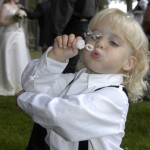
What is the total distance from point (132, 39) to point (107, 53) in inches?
7.4

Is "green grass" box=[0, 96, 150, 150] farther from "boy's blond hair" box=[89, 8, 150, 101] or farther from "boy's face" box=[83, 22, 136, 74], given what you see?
"boy's face" box=[83, 22, 136, 74]

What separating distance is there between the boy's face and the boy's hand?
0.06m

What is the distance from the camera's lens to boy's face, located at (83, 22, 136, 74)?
2193 millimetres

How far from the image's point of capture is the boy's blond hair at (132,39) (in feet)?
7.55

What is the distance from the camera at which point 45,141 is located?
2605 mm

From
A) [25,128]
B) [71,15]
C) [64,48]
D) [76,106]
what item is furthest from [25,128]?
[76,106]

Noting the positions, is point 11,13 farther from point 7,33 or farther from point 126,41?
point 126,41

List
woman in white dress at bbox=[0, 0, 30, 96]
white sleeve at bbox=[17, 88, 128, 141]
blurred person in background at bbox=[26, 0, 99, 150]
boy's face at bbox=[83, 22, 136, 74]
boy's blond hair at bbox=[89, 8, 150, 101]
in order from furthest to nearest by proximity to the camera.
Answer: woman in white dress at bbox=[0, 0, 30, 96] < blurred person in background at bbox=[26, 0, 99, 150] < boy's blond hair at bbox=[89, 8, 150, 101] < boy's face at bbox=[83, 22, 136, 74] < white sleeve at bbox=[17, 88, 128, 141]

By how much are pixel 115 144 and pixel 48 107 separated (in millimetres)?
420

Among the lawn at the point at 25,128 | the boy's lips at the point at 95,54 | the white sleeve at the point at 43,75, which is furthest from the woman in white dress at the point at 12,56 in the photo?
the boy's lips at the point at 95,54

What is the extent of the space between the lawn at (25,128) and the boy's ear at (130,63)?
1.80 meters

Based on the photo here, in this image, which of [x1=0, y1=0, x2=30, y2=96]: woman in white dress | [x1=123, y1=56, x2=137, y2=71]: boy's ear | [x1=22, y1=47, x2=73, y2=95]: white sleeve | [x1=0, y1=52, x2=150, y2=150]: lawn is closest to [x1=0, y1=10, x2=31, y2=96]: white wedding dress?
[x1=0, y1=0, x2=30, y2=96]: woman in white dress

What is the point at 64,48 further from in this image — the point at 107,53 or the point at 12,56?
the point at 12,56

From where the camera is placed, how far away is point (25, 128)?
4918 mm
